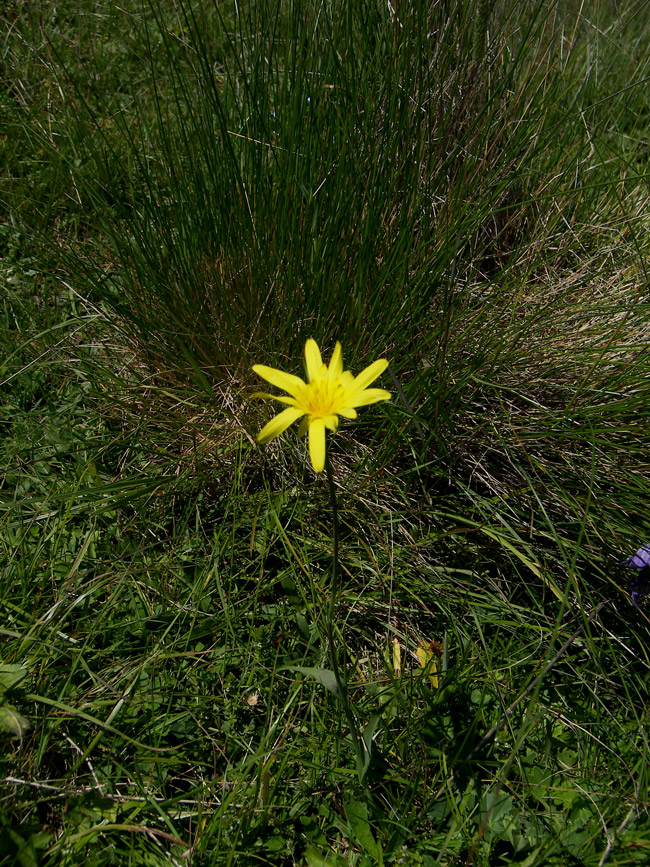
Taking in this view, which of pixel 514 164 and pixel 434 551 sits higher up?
pixel 514 164

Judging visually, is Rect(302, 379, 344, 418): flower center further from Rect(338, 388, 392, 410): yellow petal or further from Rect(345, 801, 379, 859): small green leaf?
Rect(345, 801, 379, 859): small green leaf

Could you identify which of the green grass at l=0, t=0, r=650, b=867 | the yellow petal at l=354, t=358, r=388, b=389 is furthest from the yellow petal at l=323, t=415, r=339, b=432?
the green grass at l=0, t=0, r=650, b=867

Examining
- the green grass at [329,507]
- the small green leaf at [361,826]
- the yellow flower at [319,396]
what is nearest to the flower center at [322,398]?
the yellow flower at [319,396]

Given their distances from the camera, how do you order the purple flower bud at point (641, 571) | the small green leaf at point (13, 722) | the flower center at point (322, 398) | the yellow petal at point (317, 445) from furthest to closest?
the purple flower bud at point (641, 571), the small green leaf at point (13, 722), the flower center at point (322, 398), the yellow petal at point (317, 445)

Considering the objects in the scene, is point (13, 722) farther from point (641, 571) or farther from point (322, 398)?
point (641, 571)

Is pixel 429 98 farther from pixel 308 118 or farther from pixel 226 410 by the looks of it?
pixel 226 410

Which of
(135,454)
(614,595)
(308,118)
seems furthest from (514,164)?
(135,454)

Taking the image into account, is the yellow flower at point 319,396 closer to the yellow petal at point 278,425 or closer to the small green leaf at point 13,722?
the yellow petal at point 278,425
